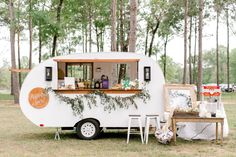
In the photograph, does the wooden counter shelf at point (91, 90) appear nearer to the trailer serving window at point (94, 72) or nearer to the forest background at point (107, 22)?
the trailer serving window at point (94, 72)

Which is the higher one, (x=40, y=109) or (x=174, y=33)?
(x=174, y=33)

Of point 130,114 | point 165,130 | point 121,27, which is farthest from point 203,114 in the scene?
point 121,27

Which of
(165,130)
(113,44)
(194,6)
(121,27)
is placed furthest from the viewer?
(194,6)

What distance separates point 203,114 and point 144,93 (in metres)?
1.60

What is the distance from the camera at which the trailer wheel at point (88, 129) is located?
10742 mm

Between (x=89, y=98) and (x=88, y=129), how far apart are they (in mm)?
784

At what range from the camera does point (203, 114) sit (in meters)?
9.99

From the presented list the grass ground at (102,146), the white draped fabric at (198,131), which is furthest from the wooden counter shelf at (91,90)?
the white draped fabric at (198,131)

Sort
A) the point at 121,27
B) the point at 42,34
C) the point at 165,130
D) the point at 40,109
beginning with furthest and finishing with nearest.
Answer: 1. the point at 121,27
2. the point at 42,34
3. the point at 40,109
4. the point at 165,130

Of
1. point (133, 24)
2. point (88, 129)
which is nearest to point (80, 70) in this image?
point (88, 129)

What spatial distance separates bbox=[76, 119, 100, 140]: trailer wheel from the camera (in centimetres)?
1074

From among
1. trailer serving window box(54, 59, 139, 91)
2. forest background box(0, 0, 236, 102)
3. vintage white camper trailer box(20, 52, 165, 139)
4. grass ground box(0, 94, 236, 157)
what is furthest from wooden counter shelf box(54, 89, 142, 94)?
forest background box(0, 0, 236, 102)

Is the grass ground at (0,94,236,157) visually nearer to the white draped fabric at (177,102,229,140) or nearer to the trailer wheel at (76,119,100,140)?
the trailer wheel at (76,119,100,140)

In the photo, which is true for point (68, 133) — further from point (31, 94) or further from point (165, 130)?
point (165, 130)
